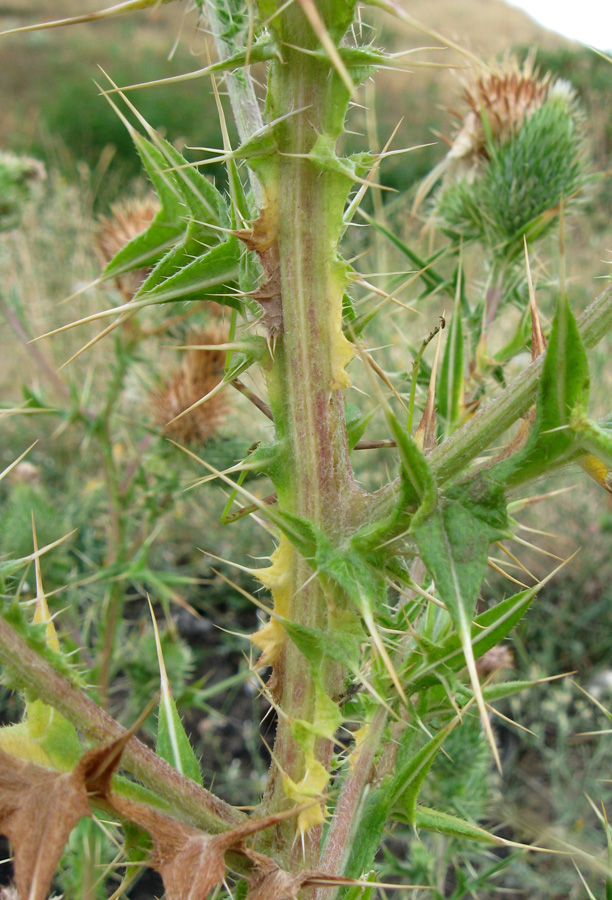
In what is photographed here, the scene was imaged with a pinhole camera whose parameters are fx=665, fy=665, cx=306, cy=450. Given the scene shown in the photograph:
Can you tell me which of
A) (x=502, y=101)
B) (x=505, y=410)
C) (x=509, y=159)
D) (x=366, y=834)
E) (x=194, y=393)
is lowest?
(x=194, y=393)

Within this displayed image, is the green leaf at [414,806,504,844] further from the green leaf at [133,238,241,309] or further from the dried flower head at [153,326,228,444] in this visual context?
the dried flower head at [153,326,228,444]

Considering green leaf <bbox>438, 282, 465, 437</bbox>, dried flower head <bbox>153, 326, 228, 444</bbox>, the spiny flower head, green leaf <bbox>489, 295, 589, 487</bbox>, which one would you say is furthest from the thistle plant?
dried flower head <bbox>153, 326, 228, 444</bbox>

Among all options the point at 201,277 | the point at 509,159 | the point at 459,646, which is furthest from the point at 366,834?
the point at 509,159

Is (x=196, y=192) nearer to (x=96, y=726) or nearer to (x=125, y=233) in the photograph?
(x=96, y=726)

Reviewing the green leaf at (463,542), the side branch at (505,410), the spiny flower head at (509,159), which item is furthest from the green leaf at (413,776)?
the spiny flower head at (509,159)

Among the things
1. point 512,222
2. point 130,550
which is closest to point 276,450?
point 512,222

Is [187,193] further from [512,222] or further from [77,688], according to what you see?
[512,222]
